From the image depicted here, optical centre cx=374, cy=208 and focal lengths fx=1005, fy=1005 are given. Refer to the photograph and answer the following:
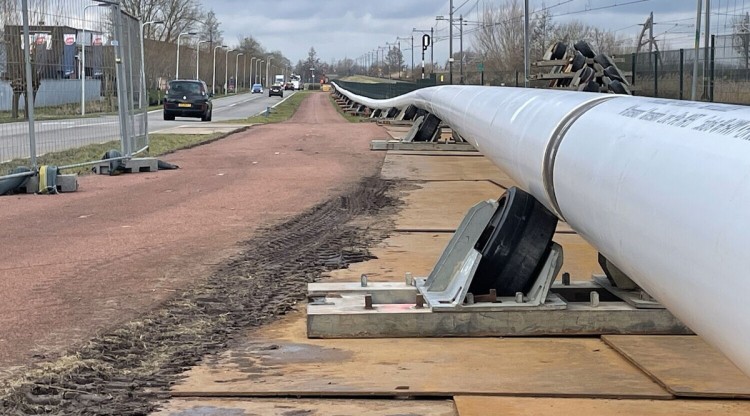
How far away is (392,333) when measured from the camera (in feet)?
18.4

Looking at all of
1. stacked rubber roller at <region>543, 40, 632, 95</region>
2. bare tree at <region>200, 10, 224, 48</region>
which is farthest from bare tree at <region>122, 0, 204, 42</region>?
stacked rubber roller at <region>543, 40, 632, 95</region>

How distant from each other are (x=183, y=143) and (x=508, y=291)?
1880 centimetres

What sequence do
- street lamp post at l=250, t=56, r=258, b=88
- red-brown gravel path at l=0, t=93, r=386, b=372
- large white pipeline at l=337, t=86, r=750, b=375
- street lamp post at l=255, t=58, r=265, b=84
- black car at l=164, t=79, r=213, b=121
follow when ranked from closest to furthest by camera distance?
large white pipeline at l=337, t=86, r=750, b=375
red-brown gravel path at l=0, t=93, r=386, b=372
black car at l=164, t=79, r=213, b=121
street lamp post at l=250, t=56, r=258, b=88
street lamp post at l=255, t=58, r=265, b=84

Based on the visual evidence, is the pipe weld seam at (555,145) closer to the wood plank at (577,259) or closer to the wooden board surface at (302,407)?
the wooden board surface at (302,407)

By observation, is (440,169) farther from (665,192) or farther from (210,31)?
(210,31)

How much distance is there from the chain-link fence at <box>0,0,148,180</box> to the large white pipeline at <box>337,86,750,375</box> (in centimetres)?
953

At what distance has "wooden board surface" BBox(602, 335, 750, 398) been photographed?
455 centimetres

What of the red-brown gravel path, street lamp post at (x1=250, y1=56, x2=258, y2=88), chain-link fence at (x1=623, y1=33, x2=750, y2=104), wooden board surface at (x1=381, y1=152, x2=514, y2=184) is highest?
street lamp post at (x1=250, y1=56, x2=258, y2=88)

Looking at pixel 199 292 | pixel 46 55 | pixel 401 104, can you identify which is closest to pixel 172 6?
pixel 401 104

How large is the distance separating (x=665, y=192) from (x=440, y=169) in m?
13.8

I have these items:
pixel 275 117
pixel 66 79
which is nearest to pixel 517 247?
pixel 66 79

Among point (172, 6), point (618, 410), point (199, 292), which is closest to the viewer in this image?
point (618, 410)

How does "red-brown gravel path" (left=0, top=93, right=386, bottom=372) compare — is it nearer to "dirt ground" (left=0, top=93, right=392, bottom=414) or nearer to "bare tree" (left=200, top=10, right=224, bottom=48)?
"dirt ground" (left=0, top=93, right=392, bottom=414)

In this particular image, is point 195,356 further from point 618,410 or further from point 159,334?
point 618,410
